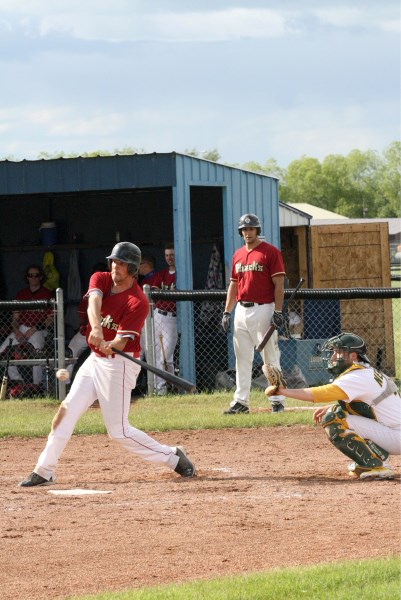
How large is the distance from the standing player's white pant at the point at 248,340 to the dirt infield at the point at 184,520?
2.04m

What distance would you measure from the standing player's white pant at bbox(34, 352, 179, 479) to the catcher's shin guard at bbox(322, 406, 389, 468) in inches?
54.8

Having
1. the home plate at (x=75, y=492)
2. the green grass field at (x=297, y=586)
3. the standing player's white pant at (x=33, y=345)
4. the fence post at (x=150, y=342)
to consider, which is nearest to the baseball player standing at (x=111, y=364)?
the home plate at (x=75, y=492)

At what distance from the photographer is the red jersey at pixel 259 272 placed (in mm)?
11555

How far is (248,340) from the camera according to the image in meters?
11.8

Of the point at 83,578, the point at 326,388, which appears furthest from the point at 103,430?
the point at 83,578

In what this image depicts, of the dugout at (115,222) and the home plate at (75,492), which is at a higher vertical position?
the dugout at (115,222)

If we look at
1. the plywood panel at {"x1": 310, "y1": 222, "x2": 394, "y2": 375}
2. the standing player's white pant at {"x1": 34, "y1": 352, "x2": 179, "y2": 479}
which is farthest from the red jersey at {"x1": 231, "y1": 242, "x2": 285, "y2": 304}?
the plywood panel at {"x1": 310, "y1": 222, "x2": 394, "y2": 375}

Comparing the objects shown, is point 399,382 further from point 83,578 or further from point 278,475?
point 83,578

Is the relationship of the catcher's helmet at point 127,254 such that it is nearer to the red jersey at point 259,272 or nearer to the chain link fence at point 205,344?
the red jersey at point 259,272

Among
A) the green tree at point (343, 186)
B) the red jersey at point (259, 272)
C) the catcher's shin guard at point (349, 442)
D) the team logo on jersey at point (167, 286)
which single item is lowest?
the catcher's shin guard at point (349, 442)

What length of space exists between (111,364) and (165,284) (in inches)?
269

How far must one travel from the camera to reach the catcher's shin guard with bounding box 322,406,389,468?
8.05m

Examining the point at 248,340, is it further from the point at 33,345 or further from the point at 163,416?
the point at 33,345

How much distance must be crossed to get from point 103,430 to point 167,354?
328 cm
